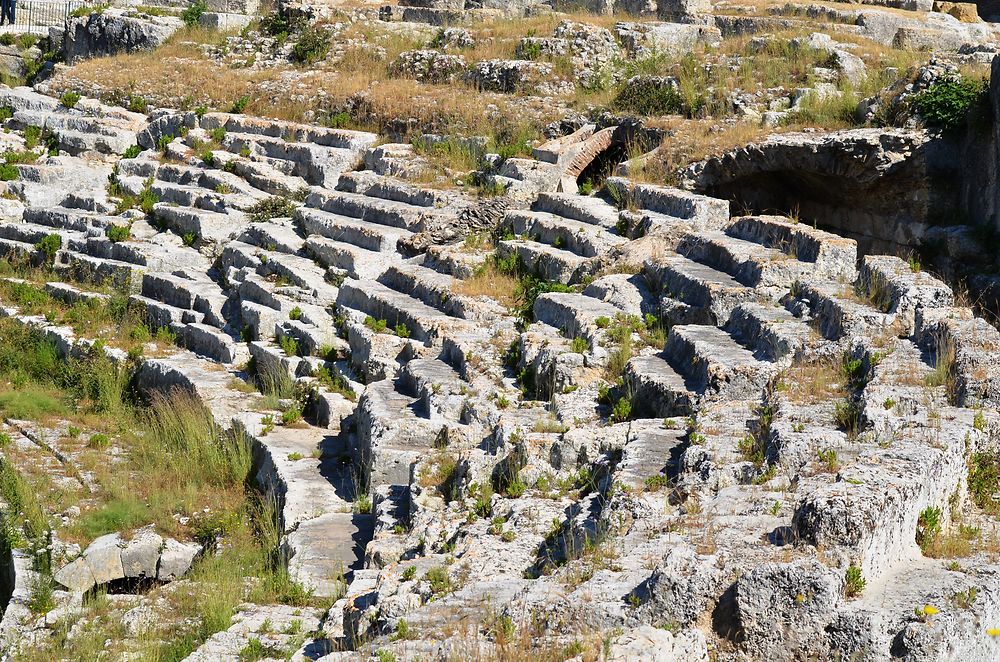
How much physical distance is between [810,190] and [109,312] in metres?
10.0

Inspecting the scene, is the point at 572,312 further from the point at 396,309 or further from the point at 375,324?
the point at 375,324

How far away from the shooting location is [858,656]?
Answer: 616cm

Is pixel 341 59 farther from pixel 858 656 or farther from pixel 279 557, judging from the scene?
pixel 858 656

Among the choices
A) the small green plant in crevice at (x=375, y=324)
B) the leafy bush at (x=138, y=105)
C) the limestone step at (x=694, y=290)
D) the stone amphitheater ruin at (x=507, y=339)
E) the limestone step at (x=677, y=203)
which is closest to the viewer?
the stone amphitheater ruin at (x=507, y=339)

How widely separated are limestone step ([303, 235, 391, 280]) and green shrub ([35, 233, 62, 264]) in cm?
456

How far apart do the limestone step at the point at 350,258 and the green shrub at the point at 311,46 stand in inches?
324

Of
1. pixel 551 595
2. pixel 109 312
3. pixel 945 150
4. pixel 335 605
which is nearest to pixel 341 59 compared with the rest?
pixel 109 312

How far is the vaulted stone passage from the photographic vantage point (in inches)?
605

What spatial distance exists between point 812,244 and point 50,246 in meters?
12.0

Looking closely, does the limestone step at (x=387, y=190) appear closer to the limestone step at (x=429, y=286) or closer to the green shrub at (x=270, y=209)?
the green shrub at (x=270, y=209)

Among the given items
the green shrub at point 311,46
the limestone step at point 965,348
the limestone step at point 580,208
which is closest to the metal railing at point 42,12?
the green shrub at point 311,46

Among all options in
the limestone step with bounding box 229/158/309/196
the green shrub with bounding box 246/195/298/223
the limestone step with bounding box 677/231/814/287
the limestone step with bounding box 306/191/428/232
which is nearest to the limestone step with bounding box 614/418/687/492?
the limestone step with bounding box 677/231/814/287

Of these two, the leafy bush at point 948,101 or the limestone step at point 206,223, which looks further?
the limestone step at point 206,223

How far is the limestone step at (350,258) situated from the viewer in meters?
16.1
